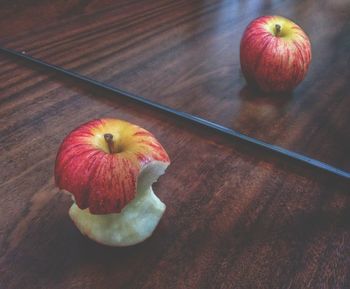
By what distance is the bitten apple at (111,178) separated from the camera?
1.49ft

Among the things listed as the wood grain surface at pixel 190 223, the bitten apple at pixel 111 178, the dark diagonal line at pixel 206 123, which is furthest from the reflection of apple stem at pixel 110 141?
the dark diagonal line at pixel 206 123

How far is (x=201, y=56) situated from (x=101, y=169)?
0.66 meters

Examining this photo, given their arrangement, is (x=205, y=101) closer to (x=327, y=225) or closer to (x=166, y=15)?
(x=327, y=225)

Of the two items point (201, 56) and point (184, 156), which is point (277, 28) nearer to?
point (201, 56)

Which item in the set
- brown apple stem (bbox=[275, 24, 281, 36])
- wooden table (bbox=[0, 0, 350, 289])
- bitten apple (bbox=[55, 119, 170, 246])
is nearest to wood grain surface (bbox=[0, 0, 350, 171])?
wooden table (bbox=[0, 0, 350, 289])

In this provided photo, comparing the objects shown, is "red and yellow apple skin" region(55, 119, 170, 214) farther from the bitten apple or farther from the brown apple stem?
the brown apple stem

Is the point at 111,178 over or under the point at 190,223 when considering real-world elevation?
over

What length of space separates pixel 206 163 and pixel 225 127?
0.39 feet

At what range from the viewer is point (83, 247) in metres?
0.51

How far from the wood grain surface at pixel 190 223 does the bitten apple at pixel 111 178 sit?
0.07 ft

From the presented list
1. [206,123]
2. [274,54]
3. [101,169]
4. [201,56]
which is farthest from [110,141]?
[201,56]

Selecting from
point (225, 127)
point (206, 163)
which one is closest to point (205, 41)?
point (225, 127)

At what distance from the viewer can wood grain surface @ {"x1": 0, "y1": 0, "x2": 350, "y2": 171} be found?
796 mm

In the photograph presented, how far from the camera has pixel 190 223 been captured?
1.82 feet
